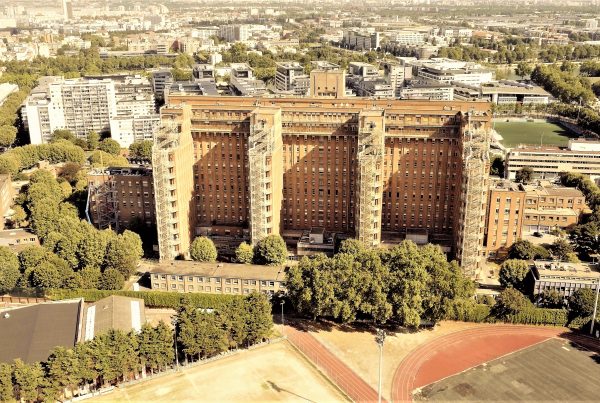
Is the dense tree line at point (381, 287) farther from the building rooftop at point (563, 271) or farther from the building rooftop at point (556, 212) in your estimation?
the building rooftop at point (556, 212)

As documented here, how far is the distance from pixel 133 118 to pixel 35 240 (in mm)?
79908

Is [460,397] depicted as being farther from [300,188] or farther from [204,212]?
[204,212]

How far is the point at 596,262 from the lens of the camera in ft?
358

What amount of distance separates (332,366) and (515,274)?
37.4 meters

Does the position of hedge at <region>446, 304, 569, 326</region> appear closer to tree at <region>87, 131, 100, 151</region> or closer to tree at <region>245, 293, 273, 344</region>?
tree at <region>245, 293, 273, 344</region>

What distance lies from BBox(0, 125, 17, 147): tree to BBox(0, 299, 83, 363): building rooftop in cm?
11461

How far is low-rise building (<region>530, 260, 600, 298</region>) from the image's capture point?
94.5 metres

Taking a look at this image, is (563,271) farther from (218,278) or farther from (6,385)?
(6,385)

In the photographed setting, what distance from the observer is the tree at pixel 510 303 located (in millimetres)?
91688

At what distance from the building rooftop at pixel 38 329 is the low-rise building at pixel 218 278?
15808 millimetres

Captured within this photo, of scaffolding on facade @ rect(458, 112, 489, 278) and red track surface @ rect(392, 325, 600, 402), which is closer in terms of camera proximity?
red track surface @ rect(392, 325, 600, 402)

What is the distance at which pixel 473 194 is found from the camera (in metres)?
101

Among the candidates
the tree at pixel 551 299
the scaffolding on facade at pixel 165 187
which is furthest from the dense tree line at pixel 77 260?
the tree at pixel 551 299

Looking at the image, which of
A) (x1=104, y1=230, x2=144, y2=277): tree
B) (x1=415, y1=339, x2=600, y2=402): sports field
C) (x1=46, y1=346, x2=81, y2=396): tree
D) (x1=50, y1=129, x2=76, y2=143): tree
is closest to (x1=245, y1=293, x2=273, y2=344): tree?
(x1=46, y1=346, x2=81, y2=396): tree
